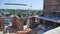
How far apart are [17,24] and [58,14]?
17.3 feet

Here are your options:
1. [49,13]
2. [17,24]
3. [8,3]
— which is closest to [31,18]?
[49,13]

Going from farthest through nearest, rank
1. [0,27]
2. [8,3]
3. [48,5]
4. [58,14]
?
[8,3] < [48,5] < [58,14] < [0,27]

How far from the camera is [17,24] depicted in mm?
11633

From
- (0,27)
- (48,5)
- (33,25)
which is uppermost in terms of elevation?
(48,5)

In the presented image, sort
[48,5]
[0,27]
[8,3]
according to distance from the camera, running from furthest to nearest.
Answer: [8,3] → [48,5] → [0,27]

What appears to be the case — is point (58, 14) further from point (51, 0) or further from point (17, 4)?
point (17, 4)

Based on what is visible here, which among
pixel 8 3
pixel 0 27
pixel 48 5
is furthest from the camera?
pixel 8 3

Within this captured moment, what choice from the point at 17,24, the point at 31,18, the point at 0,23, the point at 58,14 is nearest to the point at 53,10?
the point at 58,14

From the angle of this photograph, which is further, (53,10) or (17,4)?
(17,4)

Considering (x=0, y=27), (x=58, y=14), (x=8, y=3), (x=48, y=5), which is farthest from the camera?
(x=8, y=3)

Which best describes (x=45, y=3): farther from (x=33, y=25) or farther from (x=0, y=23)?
(x=0, y=23)

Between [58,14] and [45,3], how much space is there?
2.71 metres

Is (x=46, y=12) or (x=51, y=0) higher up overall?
(x=51, y=0)

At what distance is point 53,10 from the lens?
15.3 m
